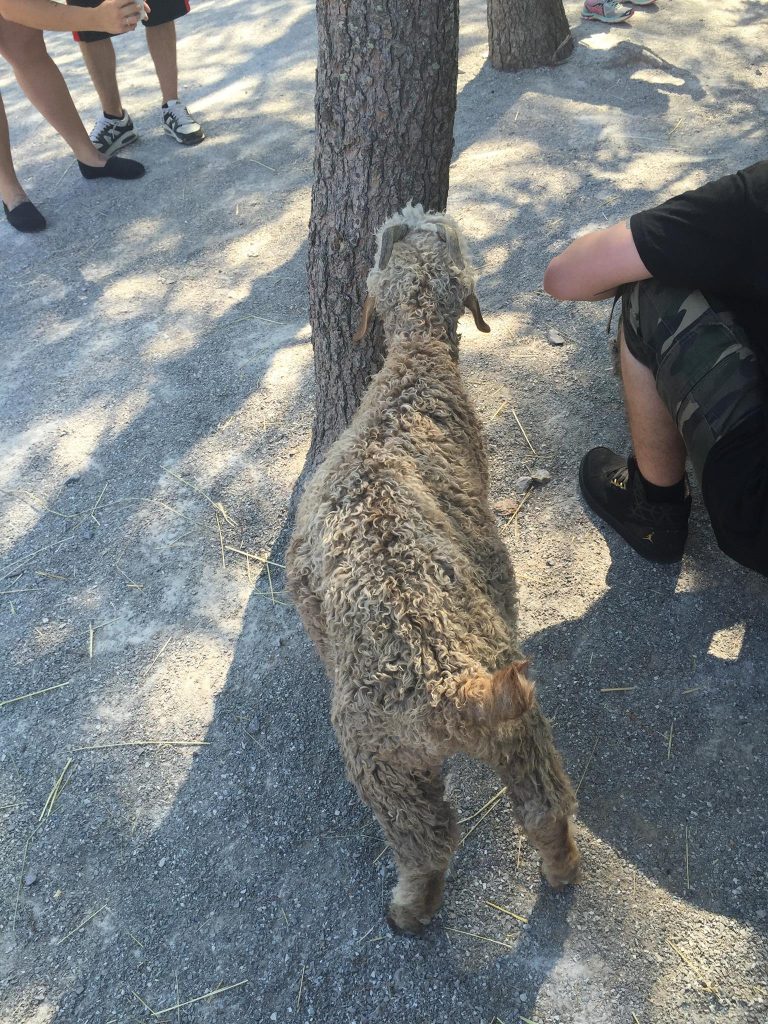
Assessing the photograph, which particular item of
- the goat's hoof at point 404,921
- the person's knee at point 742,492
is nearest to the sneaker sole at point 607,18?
the person's knee at point 742,492

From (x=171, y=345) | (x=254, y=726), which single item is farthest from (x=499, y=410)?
(x=171, y=345)

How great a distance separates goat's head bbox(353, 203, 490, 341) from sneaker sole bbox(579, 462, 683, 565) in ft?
3.43

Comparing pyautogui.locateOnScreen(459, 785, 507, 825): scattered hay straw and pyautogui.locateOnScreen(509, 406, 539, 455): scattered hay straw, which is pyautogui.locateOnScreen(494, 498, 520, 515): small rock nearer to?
pyautogui.locateOnScreen(509, 406, 539, 455): scattered hay straw

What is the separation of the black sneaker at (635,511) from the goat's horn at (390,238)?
1.35 metres

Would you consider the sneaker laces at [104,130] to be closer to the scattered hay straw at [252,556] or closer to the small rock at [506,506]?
the scattered hay straw at [252,556]

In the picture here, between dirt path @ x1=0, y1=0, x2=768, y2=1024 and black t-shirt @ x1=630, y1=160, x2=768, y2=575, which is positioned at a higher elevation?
black t-shirt @ x1=630, y1=160, x2=768, y2=575

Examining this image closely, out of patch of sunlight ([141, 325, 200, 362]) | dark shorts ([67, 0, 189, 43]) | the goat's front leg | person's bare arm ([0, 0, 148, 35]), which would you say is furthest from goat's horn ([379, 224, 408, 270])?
dark shorts ([67, 0, 189, 43])

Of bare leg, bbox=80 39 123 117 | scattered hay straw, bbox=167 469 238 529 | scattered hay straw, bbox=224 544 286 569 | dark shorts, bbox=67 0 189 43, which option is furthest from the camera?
bare leg, bbox=80 39 123 117

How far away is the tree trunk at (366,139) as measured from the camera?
8.46 feet

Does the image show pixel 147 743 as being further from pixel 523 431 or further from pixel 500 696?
pixel 523 431

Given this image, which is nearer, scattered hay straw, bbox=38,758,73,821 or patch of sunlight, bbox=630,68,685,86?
scattered hay straw, bbox=38,758,73,821

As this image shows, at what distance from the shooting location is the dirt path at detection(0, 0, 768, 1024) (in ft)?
7.50

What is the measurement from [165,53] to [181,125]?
1.74 feet

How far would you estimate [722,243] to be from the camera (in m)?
2.47
